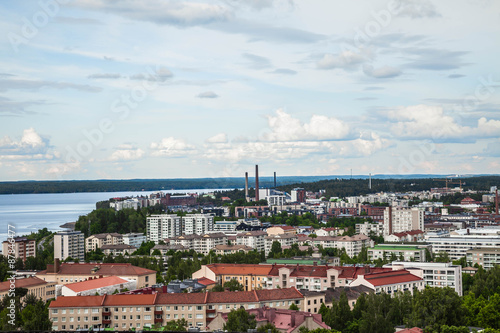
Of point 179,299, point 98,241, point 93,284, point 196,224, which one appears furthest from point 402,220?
point 179,299

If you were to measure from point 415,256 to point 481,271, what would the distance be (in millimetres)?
9074

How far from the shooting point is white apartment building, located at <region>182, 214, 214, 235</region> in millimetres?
51281

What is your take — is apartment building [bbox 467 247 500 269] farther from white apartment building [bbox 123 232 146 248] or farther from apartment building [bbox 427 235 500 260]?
white apartment building [bbox 123 232 146 248]

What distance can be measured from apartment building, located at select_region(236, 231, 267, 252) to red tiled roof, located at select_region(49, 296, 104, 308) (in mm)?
25606

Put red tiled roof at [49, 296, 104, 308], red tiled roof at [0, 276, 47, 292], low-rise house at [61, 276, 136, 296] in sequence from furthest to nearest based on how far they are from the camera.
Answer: red tiled roof at [0, 276, 47, 292] → low-rise house at [61, 276, 136, 296] → red tiled roof at [49, 296, 104, 308]

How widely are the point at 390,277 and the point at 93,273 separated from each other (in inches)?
437

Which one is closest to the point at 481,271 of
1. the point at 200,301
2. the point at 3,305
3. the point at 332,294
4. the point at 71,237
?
the point at 332,294

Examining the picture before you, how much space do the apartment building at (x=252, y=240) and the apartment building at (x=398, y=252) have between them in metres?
9.69

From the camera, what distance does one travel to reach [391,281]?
23.1 m

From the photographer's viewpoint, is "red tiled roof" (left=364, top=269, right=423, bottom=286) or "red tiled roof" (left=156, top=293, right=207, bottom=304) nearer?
"red tiled roof" (left=156, top=293, right=207, bottom=304)

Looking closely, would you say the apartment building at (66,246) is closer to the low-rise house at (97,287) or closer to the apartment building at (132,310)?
the low-rise house at (97,287)

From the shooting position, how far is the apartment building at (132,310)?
17594mm

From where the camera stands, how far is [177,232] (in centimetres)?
5066

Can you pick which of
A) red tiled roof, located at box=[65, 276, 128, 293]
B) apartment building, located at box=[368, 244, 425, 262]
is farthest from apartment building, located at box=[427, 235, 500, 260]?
red tiled roof, located at box=[65, 276, 128, 293]
